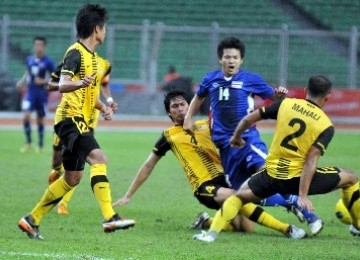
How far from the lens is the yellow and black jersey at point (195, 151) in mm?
10219

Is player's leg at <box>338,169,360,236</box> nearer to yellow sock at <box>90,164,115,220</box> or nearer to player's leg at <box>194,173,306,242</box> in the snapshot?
player's leg at <box>194,173,306,242</box>

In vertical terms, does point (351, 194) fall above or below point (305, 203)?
below

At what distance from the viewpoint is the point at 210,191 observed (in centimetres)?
1005

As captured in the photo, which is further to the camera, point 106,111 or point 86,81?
point 106,111

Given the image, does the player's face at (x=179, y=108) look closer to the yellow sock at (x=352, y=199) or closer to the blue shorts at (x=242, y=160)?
the blue shorts at (x=242, y=160)

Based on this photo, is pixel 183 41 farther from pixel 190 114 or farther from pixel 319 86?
pixel 319 86

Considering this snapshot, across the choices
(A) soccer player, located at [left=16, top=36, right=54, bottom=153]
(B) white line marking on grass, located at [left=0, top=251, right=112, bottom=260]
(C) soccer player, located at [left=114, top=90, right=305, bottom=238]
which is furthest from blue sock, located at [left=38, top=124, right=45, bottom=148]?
(B) white line marking on grass, located at [left=0, top=251, right=112, bottom=260]

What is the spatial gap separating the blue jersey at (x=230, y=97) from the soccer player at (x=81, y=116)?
150cm

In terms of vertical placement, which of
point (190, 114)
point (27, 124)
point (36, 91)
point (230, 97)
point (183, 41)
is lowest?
point (27, 124)

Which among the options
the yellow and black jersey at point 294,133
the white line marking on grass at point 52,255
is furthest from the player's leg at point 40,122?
the white line marking on grass at point 52,255

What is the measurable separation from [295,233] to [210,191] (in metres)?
1.02

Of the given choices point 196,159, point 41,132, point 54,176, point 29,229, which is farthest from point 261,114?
point 41,132

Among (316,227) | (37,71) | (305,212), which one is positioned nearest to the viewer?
(316,227)

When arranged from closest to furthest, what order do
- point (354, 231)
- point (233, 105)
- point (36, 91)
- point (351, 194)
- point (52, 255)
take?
1. point (52, 255)
2. point (351, 194)
3. point (354, 231)
4. point (233, 105)
5. point (36, 91)
